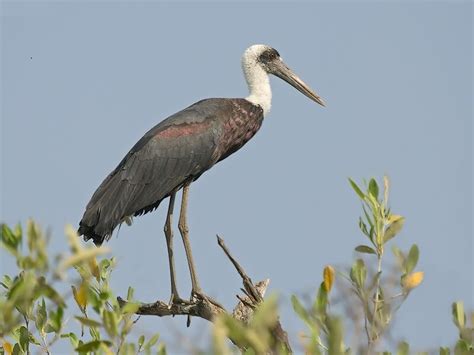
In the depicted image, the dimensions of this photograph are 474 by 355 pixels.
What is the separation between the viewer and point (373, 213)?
5.14 m

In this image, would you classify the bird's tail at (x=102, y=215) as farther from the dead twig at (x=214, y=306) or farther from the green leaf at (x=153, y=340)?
the green leaf at (x=153, y=340)

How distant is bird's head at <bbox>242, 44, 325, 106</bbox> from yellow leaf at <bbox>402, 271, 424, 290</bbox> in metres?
7.16

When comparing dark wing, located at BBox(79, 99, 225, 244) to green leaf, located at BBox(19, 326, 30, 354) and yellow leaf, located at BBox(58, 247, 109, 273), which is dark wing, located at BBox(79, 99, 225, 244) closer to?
green leaf, located at BBox(19, 326, 30, 354)

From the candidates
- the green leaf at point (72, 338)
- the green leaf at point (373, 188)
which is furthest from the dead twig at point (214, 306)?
the green leaf at point (373, 188)

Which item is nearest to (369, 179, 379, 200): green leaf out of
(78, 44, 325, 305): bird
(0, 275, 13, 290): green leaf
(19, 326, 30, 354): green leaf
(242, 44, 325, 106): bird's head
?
(19, 326, 30, 354): green leaf

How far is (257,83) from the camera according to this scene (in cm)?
1183

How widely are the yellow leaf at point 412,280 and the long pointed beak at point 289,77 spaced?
24.2ft

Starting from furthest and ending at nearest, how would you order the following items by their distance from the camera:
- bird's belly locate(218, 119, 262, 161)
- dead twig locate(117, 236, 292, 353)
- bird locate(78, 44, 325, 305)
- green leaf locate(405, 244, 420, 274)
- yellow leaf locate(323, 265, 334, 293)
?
bird's belly locate(218, 119, 262, 161), bird locate(78, 44, 325, 305), dead twig locate(117, 236, 292, 353), green leaf locate(405, 244, 420, 274), yellow leaf locate(323, 265, 334, 293)

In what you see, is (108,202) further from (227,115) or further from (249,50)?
(249,50)

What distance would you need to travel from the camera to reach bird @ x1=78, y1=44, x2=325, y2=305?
995 cm

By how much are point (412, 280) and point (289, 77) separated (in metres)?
7.55

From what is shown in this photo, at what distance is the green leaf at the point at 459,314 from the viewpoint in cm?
499

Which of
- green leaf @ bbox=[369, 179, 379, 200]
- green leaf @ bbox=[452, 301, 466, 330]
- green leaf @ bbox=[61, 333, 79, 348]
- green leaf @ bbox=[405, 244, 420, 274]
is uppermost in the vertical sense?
green leaf @ bbox=[61, 333, 79, 348]

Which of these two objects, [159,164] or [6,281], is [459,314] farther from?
[159,164]
